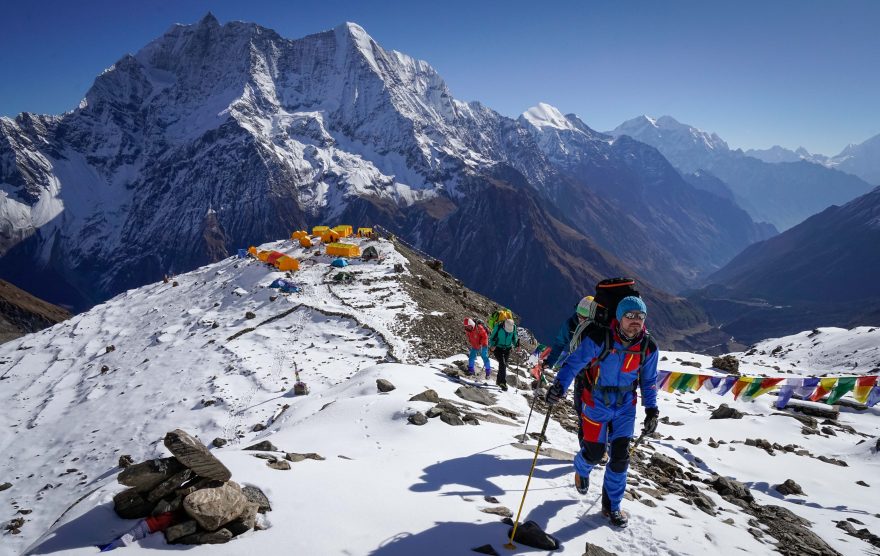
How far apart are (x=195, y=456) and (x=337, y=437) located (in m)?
5.08

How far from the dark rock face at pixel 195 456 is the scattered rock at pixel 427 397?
7261 mm

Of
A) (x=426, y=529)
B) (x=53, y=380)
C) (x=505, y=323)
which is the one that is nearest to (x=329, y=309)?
(x=505, y=323)

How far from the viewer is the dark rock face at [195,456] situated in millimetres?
5750

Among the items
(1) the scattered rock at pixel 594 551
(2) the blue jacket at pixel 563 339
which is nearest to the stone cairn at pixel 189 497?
(1) the scattered rock at pixel 594 551

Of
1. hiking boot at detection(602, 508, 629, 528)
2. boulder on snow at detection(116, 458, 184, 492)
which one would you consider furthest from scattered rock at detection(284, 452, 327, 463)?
hiking boot at detection(602, 508, 629, 528)

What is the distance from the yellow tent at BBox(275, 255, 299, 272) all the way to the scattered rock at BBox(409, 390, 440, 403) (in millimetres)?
31052

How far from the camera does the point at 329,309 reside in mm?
31359

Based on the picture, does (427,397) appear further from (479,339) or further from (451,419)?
(479,339)

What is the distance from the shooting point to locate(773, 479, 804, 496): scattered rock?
1130 centimetres

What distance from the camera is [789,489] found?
11.4m

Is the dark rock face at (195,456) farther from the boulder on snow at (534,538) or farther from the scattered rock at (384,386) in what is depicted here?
the scattered rock at (384,386)

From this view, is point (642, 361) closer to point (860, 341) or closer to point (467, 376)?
point (467, 376)

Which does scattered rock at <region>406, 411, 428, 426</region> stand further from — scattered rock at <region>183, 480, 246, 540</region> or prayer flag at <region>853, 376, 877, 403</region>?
prayer flag at <region>853, 376, 877, 403</region>

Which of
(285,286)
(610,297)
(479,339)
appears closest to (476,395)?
(479,339)
